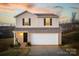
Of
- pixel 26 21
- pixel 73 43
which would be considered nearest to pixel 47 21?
pixel 26 21

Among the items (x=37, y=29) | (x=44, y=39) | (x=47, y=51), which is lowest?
(x=47, y=51)

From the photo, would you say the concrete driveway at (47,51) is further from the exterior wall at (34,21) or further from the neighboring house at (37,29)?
the exterior wall at (34,21)

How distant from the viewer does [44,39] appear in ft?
7.27

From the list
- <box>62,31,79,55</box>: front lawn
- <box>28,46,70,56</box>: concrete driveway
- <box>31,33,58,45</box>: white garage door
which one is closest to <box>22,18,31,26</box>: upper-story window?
<box>31,33,58,45</box>: white garage door

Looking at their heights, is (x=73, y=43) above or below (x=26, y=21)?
below

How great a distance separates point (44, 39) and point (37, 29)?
13 centimetres

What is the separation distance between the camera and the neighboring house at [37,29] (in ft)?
7.21

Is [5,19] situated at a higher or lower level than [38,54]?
higher

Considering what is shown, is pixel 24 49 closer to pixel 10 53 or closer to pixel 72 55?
pixel 10 53

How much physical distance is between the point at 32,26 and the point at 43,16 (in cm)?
15

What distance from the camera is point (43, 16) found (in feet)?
7.23

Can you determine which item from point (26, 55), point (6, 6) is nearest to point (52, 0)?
point (6, 6)

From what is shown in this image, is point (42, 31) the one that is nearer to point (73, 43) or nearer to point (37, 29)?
point (37, 29)

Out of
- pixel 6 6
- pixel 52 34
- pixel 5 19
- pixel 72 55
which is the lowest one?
pixel 72 55
